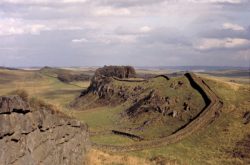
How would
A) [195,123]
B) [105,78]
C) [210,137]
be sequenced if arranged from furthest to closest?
[105,78] < [195,123] < [210,137]

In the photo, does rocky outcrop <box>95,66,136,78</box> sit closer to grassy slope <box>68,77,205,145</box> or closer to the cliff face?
grassy slope <box>68,77,205,145</box>

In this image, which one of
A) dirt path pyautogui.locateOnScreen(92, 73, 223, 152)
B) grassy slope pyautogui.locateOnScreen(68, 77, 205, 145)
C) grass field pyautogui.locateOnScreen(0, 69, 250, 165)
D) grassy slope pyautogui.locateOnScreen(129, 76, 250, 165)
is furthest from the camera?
grassy slope pyautogui.locateOnScreen(68, 77, 205, 145)

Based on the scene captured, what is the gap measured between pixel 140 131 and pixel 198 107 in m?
11.3

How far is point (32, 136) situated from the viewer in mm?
18531

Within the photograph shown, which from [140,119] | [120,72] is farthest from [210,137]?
[120,72]

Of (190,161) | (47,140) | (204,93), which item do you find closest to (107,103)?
(204,93)

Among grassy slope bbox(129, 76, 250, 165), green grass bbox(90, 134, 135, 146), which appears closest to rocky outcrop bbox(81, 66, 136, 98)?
green grass bbox(90, 134, 135, 146)

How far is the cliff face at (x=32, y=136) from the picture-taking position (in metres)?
16.0

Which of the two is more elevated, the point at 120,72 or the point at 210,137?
the point at 120,72

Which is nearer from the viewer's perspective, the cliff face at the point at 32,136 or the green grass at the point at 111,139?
the cliff face at the point at 32,136

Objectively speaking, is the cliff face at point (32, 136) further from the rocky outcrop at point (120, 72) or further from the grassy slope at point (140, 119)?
the rocky outcrop at point (120, 72)

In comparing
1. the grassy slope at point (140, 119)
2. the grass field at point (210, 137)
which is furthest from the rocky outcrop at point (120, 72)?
the grass field at point (210, 137)

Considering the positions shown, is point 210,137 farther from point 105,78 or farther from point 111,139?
point 105,78

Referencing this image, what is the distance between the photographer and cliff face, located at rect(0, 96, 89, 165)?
52.5 feet
